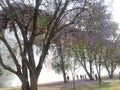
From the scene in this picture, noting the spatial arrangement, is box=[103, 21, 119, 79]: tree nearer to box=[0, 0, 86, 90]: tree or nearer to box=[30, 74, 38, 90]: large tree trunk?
box=[0, 0, 86, 90]: tree

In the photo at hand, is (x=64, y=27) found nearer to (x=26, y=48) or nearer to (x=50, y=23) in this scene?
(x=50, y=23)

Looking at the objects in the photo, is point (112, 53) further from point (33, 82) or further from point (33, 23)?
point (33, 82)

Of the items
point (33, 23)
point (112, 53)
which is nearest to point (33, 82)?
point (33, 23)

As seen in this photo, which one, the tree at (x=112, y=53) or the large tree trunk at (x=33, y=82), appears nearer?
the large tree trunk at (x=33, y=82)

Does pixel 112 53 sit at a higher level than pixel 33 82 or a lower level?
higher

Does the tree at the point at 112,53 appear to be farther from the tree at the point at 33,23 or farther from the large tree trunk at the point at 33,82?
the large tree trunk at the point at 33,82

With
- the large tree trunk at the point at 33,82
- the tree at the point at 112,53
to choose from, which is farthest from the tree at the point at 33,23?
the tree at the point at 112,53

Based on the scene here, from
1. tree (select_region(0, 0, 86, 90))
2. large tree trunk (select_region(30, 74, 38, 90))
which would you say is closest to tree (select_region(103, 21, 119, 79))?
tree (select_region(0, 0, 86, 90))

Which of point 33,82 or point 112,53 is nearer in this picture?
point 33,82

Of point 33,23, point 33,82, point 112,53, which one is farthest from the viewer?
point 112,53

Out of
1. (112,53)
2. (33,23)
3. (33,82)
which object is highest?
(33,23)

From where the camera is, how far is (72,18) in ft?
74.1

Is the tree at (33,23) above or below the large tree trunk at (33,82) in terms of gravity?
above

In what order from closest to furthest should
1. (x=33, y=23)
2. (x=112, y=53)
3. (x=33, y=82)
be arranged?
(x=33, y=82), (x=33, y=23), (x=112, y=53)
